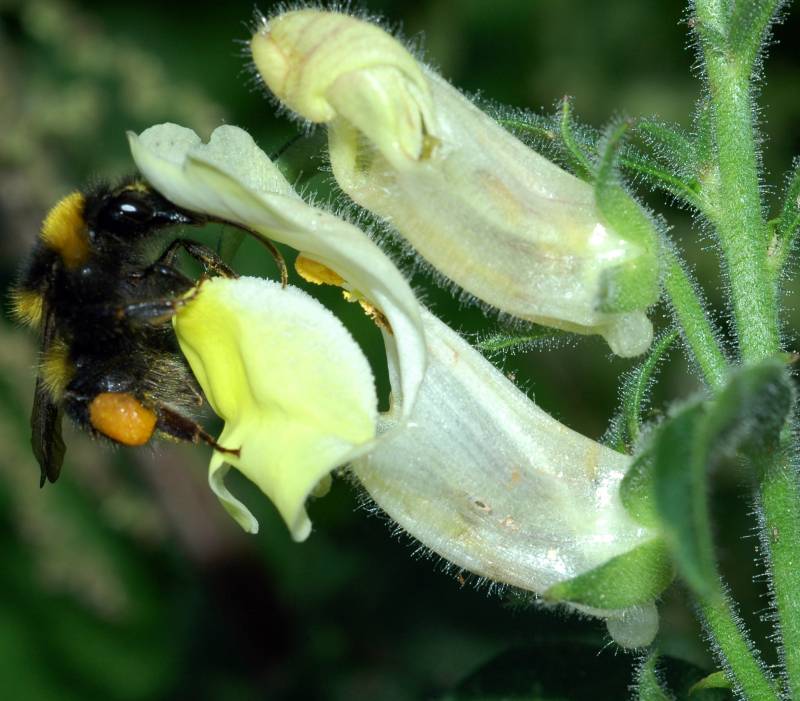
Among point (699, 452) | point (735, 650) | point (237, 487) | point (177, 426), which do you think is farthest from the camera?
point (237, 487)

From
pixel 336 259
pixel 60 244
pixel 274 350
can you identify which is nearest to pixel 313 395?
pixel 274 350

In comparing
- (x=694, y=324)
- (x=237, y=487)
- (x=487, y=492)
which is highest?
(x=694, y=324)

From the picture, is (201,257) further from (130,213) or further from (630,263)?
(630,263)

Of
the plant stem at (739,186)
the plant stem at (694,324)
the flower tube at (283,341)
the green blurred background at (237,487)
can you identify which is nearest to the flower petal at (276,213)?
the flower tube at (283,341)

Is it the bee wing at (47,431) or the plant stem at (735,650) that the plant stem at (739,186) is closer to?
the plant stem at (735,650)

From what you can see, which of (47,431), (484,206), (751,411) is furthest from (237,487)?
(751,411)

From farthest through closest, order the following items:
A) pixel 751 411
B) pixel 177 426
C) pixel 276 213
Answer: pixel 177 426 → pixel 276 213 → pixel 751 411

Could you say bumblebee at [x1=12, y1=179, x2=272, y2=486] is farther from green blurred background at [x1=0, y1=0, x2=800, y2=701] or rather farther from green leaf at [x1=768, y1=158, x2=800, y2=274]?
green blurred background at [x1=0, y1=0, x2=800, y2=701]
